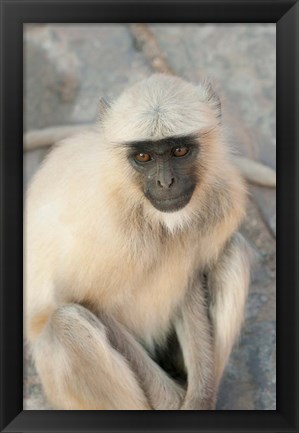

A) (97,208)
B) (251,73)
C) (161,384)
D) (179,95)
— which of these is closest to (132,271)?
(97,208)

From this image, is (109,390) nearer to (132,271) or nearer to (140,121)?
(132,271)

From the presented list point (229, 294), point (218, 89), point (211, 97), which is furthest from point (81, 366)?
point (218, 89)

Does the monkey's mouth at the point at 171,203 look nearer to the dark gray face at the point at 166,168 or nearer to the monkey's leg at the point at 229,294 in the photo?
the dark gray face at the point at 166,168

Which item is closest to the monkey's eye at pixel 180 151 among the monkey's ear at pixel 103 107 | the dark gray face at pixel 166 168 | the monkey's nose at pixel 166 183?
the dark gray face at pixel 166 168

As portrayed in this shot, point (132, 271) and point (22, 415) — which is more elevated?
point (132, 271)

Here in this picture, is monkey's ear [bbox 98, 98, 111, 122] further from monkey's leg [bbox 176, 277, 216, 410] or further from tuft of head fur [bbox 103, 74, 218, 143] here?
monkey's leg [bbox 176, 277, 216, 410]

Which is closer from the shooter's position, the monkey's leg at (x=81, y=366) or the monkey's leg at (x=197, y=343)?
the monkey's leg at (x=81, y=366)

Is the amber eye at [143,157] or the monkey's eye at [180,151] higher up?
the monkey's eye at [180,151]
